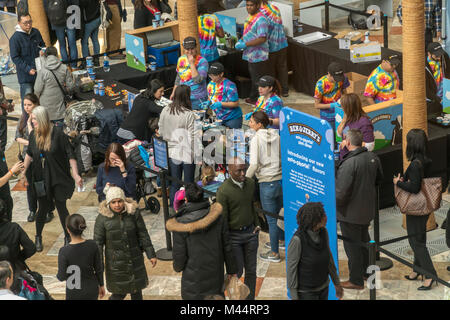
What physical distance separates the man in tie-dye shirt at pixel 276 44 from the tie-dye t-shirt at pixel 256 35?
0.12 meters

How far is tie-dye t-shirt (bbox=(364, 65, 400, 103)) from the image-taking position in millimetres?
10055

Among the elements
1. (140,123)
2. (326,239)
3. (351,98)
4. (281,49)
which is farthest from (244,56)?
(326,239)

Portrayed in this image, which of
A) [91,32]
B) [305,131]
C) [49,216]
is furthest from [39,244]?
[91,32]

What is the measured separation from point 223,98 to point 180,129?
3.70ft

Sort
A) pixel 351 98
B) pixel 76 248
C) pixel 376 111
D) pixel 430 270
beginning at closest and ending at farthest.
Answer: pixel 76 248 < pixel 430 270 < pixel 351 98 < pixel 376 111

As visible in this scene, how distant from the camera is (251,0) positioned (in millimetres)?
12078

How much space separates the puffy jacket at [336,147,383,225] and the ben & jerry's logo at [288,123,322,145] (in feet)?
2.02

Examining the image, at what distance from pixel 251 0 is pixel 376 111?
328 cm

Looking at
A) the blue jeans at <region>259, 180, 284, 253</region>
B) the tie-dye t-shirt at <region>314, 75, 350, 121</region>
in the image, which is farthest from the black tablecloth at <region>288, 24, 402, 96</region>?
the blue jeans at <region>259, 180, 284, 253</region>

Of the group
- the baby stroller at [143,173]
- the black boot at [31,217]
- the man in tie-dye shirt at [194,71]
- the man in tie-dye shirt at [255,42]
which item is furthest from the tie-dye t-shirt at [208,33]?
the black boot at [31,217]

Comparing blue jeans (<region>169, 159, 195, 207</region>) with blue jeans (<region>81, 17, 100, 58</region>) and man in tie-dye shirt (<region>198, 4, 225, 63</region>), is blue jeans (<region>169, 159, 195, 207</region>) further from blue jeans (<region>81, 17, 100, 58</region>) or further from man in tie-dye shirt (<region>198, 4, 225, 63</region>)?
blue jeans (<region>81, 17, 100, 58</region>)

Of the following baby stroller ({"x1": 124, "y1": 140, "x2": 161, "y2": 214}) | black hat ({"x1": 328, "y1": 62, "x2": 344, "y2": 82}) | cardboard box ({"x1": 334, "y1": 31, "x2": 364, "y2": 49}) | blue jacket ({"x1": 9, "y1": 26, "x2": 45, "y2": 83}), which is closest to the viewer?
baby stroller ({"x1": 124, "y1": 140, "x2": 161, "y2": 214})

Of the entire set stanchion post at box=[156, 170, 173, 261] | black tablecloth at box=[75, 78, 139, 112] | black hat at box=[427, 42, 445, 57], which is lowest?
stanchion post at box=[156, 170, 173, 261]
